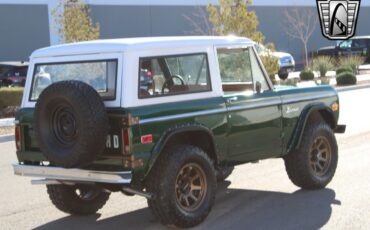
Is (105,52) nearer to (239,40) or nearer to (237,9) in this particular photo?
(239,40)

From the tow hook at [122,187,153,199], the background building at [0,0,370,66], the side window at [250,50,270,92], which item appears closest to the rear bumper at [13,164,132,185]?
the tow hook at [122,187,153,199]

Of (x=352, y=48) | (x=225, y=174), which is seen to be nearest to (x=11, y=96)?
(x=225, y=174)

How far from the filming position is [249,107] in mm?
6566

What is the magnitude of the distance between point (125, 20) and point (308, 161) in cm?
3202

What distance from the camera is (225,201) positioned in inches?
279

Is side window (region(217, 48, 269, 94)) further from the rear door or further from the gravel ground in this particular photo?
the gravel ground

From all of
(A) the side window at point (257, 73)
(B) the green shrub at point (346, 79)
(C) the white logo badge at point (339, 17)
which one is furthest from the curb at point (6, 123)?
(C) the white logo badge at point (339, 17)

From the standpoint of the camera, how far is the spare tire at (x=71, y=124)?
5398 mm

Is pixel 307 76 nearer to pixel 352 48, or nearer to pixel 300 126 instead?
pixel 352 48

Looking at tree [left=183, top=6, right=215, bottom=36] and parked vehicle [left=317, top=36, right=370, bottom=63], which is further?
tree [left=183, top=6, right=215, bottom=36]

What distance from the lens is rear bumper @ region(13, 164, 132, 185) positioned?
5.42 metres

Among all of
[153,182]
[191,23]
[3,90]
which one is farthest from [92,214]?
[191,23]

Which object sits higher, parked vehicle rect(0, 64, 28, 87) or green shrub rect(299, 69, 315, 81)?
parked vehicle rect(0, 64, 28, 87)

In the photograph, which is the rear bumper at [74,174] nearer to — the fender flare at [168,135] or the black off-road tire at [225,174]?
the fender flare at [168,135]
